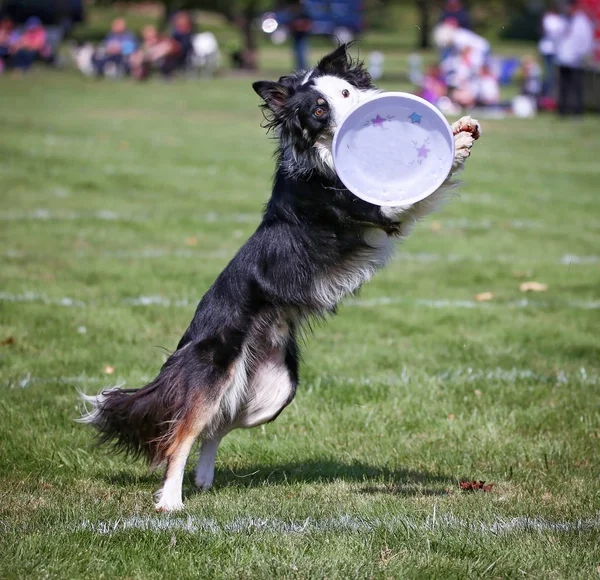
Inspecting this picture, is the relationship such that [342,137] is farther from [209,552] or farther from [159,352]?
[159,352]

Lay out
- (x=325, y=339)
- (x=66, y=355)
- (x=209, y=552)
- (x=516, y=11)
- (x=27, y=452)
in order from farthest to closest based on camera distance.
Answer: (x=516, y=11) < (x=325, y=339) < (x=66, y=355) < (x=27, y=452) < (x=209, y=552)

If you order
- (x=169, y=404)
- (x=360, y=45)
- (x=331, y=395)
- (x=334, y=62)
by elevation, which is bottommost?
(x=331, y=395)

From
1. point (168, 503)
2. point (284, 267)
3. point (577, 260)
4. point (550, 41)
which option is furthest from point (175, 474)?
point (550, 41)

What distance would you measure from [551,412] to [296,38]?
30100 millimetres

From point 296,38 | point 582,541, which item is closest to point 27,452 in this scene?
point 582,541

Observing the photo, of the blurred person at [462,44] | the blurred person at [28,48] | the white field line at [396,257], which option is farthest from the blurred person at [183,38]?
the white field line at [396,257]

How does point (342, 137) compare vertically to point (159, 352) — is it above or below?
above

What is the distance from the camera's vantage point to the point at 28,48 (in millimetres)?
41750

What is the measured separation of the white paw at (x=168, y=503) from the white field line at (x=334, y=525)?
105 millimetres

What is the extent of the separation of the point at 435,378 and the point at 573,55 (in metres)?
19.3

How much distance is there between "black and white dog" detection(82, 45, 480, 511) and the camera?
14.8 ft

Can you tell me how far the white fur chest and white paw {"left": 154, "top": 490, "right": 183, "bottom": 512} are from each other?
1213 millimetres

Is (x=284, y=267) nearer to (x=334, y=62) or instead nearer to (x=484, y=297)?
(x=334, y=62)

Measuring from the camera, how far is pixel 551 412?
5980 mm
